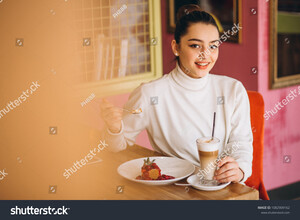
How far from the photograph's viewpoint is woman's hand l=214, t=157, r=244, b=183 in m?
1.52

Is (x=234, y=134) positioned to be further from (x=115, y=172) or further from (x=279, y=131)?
(x=279, y=131)

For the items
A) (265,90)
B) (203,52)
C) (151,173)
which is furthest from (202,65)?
(265,90)

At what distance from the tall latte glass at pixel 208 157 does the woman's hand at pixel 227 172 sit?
0.02m

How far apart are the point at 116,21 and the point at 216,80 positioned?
1275 mm

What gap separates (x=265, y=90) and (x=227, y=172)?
158cm

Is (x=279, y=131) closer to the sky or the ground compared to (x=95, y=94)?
closer to the ground

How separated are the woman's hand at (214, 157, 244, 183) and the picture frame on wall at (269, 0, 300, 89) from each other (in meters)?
1.56

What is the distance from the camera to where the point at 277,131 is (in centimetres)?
311

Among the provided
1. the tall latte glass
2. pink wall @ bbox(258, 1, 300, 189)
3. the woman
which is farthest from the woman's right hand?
pink wall @ bbox(258, 1, 300, 189)

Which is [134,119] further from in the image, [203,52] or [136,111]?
[203,52]

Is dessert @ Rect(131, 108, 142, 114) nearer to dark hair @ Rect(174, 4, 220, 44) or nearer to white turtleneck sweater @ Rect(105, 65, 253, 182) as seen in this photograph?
white turtleneck sweater @ Rect(105, 65, 253, 182)

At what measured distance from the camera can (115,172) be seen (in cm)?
169

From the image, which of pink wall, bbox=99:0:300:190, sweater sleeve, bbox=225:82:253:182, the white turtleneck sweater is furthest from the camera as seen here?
pink wall, bbox=99:0:300:190

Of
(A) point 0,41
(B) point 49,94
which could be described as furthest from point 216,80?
(A) point 0,41
